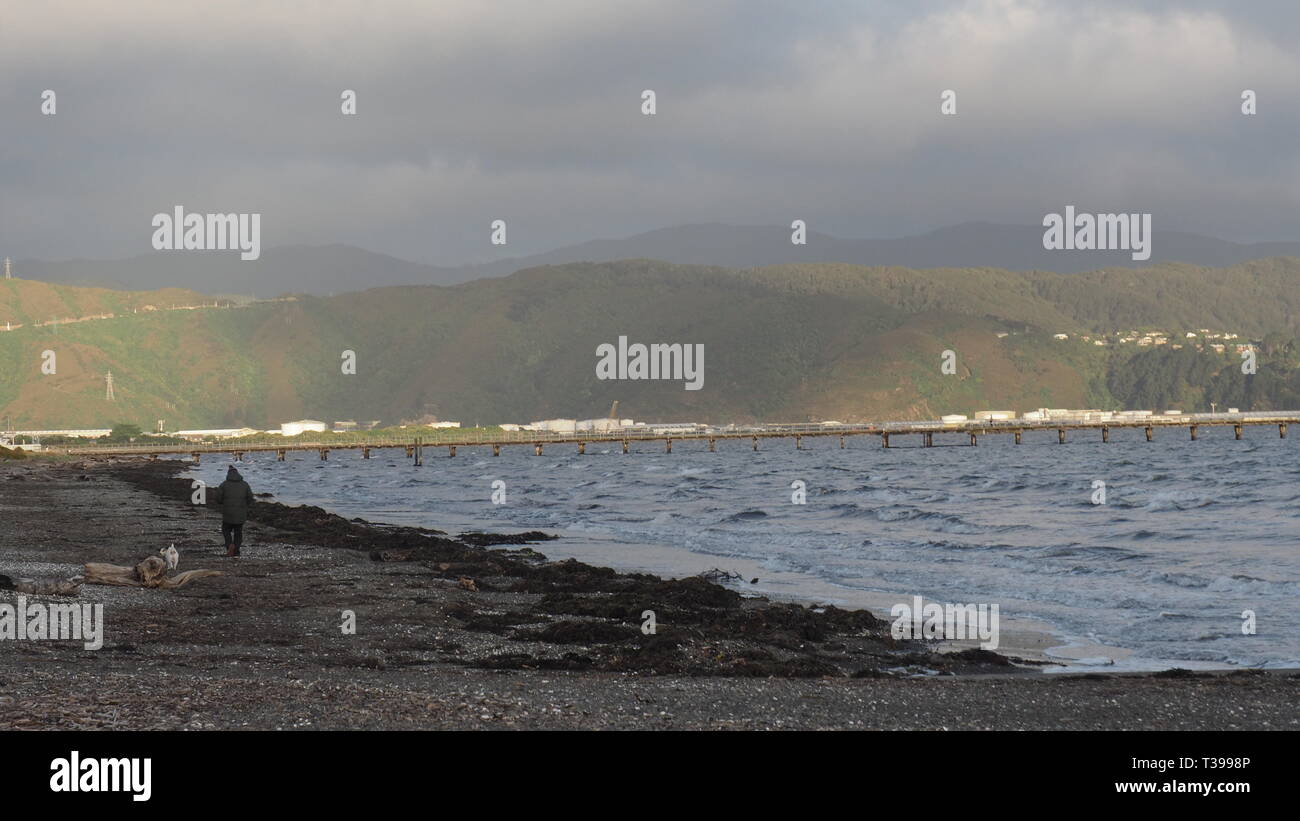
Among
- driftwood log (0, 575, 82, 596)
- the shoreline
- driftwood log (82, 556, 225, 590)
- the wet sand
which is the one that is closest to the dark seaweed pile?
the wet sand

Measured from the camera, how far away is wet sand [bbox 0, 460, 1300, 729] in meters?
10.0

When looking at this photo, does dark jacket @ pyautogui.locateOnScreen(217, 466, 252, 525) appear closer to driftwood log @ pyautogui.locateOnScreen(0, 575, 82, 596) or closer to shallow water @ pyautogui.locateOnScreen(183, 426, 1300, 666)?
driftwood log @ pyautogui.locateOnScreen(0, 575, 82, 596)

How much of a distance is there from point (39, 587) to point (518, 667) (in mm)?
8531

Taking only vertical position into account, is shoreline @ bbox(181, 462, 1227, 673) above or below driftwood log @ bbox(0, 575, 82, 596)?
below

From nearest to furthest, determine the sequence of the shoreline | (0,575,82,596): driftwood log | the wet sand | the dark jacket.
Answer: the wet sand → the shoreline → (0,575,82,596): driftwood log → the dark jacket

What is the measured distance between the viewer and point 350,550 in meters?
30.4

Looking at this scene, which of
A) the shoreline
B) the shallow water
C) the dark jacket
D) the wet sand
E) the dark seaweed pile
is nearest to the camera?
the wet sand

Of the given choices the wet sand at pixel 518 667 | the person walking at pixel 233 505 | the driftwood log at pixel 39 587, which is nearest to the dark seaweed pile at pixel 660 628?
the wet sand at pixel 518 667

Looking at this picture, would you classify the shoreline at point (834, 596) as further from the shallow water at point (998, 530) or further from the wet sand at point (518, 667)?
the wet sand at point (518, 667)

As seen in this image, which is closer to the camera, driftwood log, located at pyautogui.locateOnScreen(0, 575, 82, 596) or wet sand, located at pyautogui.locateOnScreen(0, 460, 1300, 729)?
wet sand, located at pyautogui.locateOnScreen(0, 460, 1300, 729)

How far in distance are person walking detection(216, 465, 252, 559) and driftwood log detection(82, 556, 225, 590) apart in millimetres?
4022

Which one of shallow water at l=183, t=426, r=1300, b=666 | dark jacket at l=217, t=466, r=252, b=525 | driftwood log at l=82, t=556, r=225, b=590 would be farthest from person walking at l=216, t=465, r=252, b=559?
shallow water at l=183, t=426, r=1300, b=666

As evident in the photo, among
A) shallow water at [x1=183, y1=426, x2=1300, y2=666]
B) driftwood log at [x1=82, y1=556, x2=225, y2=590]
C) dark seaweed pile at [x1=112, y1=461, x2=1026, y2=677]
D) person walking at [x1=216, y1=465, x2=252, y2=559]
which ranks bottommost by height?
shallow water at [x1=183, y1=426, x2=1300, y2=666]

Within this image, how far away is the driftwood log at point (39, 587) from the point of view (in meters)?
17.8
